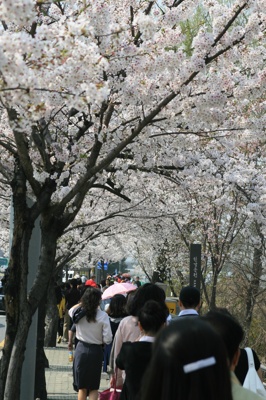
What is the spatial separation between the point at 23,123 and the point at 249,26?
3.62 metres

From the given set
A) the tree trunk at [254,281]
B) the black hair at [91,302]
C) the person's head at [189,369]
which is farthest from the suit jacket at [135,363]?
the tree trunk at [254,281]

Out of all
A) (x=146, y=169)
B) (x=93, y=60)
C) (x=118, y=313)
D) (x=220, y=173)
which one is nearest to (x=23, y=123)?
(x=93, y=60)

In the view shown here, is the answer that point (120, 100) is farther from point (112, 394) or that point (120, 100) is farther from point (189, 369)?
point (189, 369)

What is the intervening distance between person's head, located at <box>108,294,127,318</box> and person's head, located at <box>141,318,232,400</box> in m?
8.77

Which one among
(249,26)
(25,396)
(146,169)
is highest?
(249,26)

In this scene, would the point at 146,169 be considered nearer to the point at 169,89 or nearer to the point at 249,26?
the point at 169,89

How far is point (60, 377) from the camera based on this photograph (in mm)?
14586

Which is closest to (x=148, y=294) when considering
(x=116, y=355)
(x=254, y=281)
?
(x=116, y=355)

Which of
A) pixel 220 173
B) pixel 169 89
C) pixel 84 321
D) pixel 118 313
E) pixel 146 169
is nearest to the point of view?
pixel 169 89

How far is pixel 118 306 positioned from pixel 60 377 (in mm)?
3874

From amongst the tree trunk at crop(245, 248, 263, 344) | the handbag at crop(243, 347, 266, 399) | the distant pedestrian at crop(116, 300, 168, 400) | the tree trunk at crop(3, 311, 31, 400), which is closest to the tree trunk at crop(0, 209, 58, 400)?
the tree trunk at crop(3, 311, 31, 400)

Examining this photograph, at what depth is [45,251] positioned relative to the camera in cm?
858

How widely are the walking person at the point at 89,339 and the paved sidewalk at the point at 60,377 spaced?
2.50 m

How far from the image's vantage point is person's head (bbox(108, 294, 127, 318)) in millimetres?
11234
